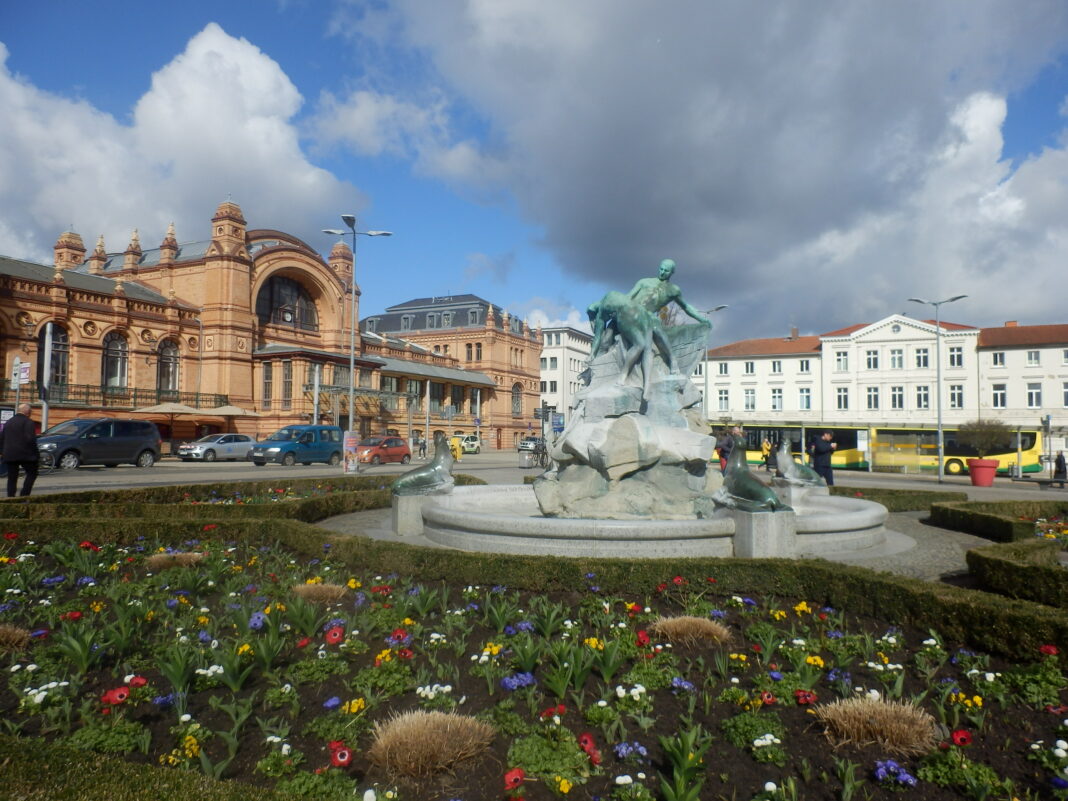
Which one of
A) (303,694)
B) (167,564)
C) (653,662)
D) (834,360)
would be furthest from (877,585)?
(834,360)

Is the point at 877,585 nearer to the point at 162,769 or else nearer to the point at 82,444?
the point at 162,769

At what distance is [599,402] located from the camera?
35.9ft

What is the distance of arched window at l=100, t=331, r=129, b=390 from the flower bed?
1494 inches

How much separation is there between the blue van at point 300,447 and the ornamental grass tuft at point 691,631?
27357 mm

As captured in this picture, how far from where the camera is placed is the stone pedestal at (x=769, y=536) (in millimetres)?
7617

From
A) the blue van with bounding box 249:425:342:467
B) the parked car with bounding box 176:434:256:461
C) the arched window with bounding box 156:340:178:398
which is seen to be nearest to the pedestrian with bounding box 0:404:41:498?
the blue van with bounding box 249:425:342:467

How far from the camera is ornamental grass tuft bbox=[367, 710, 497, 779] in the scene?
345cm

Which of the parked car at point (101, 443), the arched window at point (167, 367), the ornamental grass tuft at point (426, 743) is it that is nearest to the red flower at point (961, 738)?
the ornamental grass tuft at point (426, 743)

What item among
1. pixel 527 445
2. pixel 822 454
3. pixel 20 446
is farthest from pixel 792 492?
pixel 527 445

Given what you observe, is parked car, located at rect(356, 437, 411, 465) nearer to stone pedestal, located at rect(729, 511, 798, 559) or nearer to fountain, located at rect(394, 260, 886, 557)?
fountain, located at rect(394, 260, 886, 557)

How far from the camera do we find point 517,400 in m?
74.7

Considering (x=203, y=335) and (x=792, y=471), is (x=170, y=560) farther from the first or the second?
(x=203, y=335)

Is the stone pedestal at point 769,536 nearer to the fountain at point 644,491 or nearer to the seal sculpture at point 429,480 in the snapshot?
the fountain at point 644,491

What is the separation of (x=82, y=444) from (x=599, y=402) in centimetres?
1986
